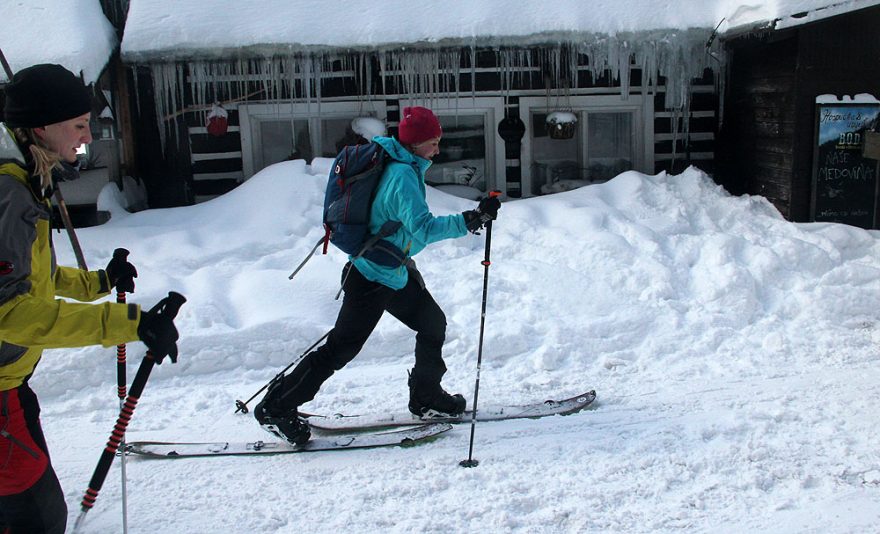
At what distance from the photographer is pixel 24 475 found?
98.0 inches

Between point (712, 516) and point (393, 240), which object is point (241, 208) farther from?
point (712, 516)

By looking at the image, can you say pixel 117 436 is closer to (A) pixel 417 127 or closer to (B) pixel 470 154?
(A) pixel 417 127

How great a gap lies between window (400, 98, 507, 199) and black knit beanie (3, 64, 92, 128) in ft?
22.0

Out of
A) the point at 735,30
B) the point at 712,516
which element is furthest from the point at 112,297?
the point at 735,30

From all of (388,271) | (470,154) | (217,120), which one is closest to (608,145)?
(470,154)

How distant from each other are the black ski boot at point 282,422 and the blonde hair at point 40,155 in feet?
6.09

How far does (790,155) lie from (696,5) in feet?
6.22

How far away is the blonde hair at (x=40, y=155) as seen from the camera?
2.49 m

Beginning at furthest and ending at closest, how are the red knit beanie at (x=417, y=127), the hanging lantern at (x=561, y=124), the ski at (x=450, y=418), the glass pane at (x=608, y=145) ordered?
the glass pane at (x=608, y=145)
the hanging lantern at (x=561, y=124)
the ski at (x=450, y=418)
the red knit beanie at (x=417, y=127)

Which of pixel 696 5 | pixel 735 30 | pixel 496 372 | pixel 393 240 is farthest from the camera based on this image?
pixel 696 5

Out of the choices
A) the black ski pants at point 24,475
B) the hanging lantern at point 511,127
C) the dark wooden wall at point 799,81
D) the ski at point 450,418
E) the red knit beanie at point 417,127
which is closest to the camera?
the black ski pants at point 24,475

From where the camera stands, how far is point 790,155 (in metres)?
7.77

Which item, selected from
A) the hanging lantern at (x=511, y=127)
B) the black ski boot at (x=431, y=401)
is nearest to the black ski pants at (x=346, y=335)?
the black ski boot at (x=431, y=401)

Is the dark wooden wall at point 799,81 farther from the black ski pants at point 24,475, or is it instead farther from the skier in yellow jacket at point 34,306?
the black ski pants at point 24,475
